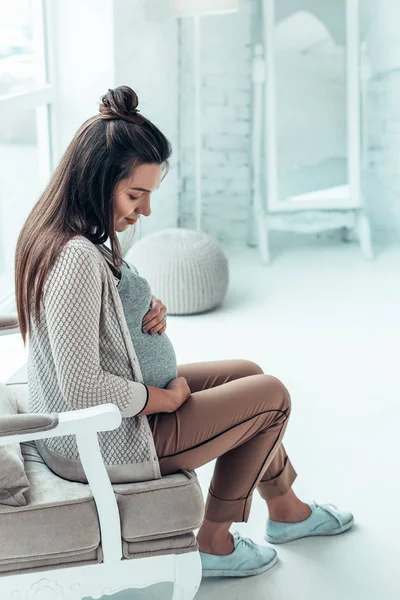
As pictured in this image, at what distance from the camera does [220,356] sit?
362cm

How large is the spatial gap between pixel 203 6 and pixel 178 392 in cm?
311

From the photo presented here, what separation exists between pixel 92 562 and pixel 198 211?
11.6 ft

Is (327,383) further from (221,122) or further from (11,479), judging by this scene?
(221,122)

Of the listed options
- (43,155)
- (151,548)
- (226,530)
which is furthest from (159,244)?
(151,548)

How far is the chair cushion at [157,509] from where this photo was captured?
68.3 inches

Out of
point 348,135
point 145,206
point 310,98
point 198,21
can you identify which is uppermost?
point 198,21

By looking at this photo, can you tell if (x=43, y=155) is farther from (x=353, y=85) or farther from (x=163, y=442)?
(x=163, y=442)

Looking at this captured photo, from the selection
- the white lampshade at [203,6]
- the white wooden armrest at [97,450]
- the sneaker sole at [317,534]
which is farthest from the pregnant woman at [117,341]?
the white lampshade at [203,6]

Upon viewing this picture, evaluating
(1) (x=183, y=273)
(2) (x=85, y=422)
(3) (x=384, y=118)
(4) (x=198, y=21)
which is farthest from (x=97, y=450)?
(3) (x=384, y=118)

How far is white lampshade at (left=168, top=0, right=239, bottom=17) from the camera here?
4.46 metres

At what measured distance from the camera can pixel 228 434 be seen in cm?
193

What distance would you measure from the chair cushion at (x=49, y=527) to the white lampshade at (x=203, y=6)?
3.32m

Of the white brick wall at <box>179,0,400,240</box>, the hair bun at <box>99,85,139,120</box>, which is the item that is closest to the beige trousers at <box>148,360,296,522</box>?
the hair bun at <box>99,85,139,120</box>

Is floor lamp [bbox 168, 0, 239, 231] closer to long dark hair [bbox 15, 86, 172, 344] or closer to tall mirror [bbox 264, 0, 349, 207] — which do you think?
tall mirror [bbox 264, 0, 349, 207]
